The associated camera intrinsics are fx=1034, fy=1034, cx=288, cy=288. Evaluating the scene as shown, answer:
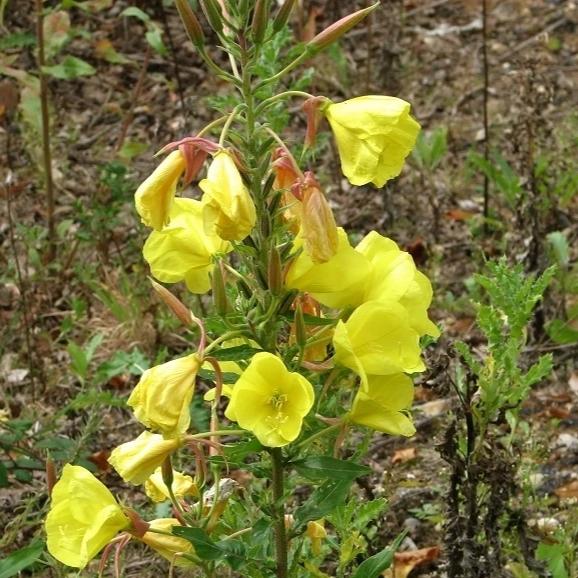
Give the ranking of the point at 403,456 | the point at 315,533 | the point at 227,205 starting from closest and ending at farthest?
1. the point at 227,205
2. the point at 315,533
3. the point at 403,456

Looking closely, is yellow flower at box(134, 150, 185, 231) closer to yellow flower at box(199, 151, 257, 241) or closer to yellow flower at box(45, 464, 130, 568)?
yellow flower at box(199, 151, 257, 241)

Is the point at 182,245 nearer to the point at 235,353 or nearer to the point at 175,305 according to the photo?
the point at 175,305

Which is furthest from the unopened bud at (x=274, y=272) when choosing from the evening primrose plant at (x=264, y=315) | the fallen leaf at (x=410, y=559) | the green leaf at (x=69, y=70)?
the green leaf at (x=69, y=70)

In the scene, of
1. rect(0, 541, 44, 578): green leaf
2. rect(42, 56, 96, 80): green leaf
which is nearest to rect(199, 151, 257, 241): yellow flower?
rect(0, 541, 44, 578): green leaf

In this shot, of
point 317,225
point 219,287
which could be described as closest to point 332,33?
point 317,225

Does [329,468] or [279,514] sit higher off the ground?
[329,468]

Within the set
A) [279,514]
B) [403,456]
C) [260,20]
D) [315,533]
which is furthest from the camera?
[403,456]

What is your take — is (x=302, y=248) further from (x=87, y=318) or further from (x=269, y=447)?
(x=87, y=318)
